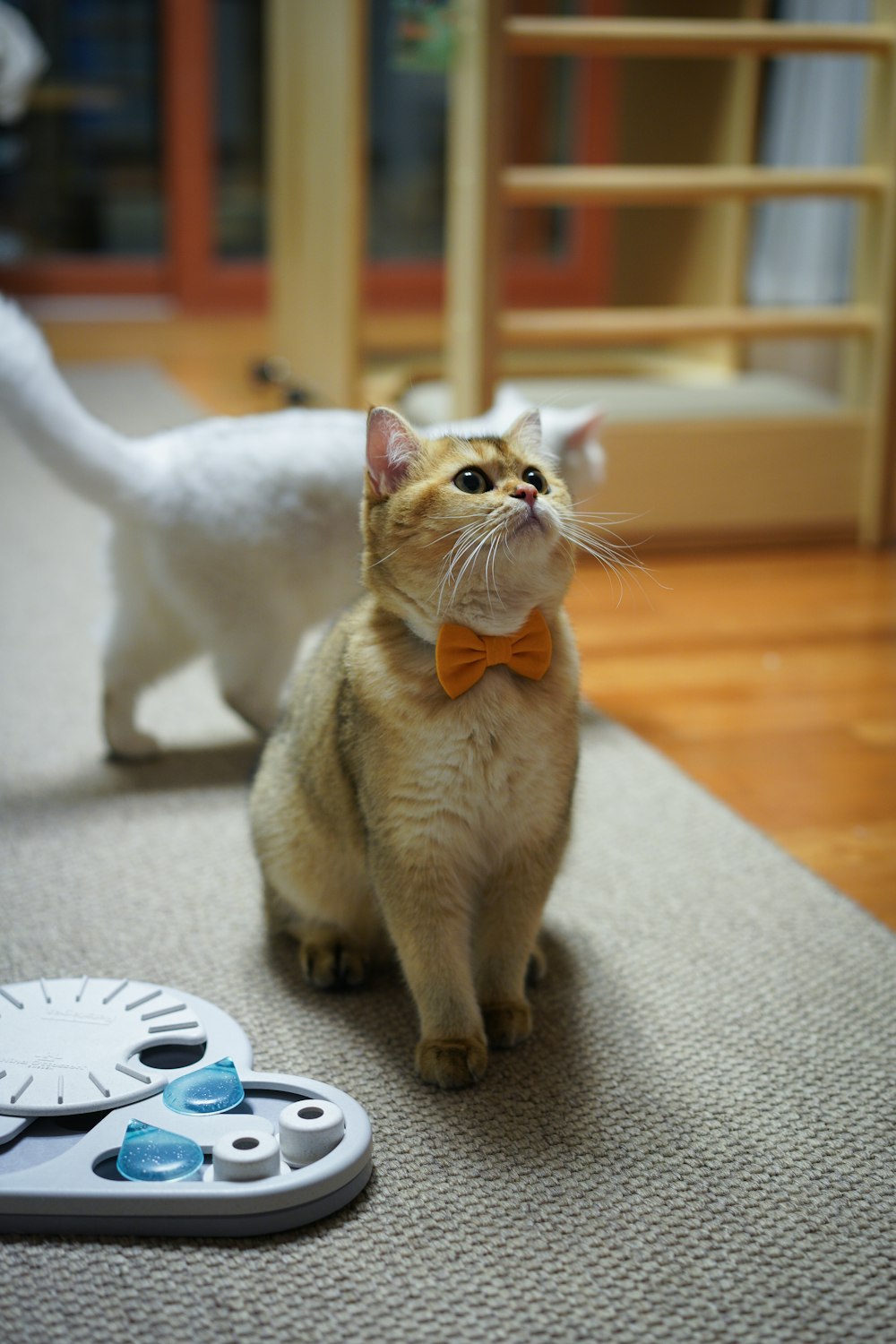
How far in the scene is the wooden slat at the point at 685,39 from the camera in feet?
8.04

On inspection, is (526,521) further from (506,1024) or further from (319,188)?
(319,188)

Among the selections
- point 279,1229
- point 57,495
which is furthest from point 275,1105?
point 57,495

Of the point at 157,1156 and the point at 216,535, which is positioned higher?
the point at 216,535

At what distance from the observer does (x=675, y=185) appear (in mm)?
2619

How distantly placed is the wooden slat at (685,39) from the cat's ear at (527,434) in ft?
4.99

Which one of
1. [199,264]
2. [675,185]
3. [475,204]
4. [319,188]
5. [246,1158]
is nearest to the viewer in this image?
[246,1158]

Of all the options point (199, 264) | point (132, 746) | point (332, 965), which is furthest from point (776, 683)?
point (199, 264)

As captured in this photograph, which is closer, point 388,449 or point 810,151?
point 388,449

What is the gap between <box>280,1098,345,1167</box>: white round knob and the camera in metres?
0.96

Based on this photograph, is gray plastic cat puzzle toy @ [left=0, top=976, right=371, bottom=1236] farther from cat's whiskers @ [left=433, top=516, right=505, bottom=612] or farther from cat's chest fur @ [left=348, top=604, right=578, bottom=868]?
cat's whiskers @ [left=433, top=516, right=505, bottom=612]

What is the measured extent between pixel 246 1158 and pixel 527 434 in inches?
24.6

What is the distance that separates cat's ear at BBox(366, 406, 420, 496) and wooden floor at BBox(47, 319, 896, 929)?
0.66 metres

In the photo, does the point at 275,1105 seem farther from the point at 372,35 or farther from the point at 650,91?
the point at 372,35

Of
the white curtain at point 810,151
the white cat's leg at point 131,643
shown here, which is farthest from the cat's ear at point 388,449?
the white curtain at point 810,151
